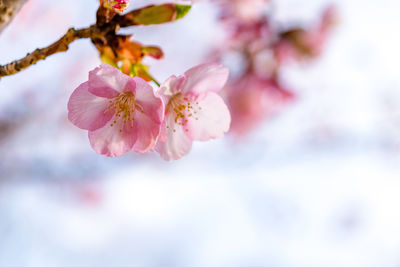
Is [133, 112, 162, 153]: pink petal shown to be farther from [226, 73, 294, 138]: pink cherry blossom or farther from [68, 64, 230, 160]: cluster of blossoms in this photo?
[226, 73, 294, 138]: pink cherry blossom

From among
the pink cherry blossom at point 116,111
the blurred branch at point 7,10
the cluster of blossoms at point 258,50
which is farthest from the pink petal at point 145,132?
the cluster of blossoms at point 258,50

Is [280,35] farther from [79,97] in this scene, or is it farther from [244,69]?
[79,97]

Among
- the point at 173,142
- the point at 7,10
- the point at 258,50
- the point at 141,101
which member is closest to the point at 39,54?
the point at 7,10

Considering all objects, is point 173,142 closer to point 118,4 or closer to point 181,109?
point 181,109

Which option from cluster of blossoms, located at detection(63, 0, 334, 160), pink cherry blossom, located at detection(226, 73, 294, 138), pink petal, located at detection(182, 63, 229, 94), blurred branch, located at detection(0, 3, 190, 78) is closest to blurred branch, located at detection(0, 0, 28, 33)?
blurred branch, located at detection(0, 3, 190, 78)

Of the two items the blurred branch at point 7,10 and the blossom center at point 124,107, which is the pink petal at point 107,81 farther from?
the blurred branch at point 7,10

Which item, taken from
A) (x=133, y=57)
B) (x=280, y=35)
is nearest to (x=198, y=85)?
(x=133, y=57)

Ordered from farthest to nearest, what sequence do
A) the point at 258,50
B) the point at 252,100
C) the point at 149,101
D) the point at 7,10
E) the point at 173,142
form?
the point at 252,100 < the point at 258,50 < the point at 173,142 < the point at 149,101 < the point at 7,10
